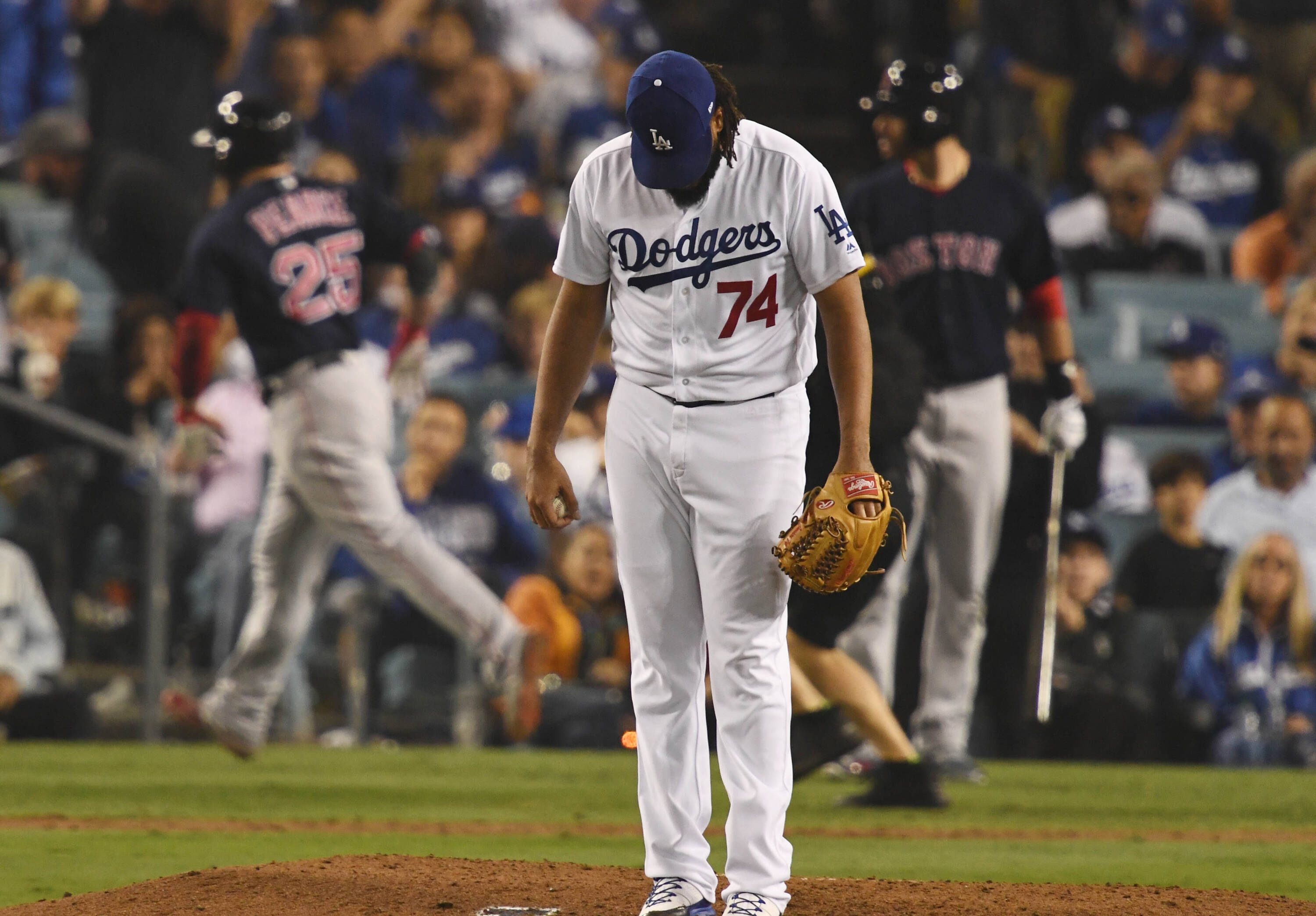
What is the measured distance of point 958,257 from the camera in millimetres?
6551

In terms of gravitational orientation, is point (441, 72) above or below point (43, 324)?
above

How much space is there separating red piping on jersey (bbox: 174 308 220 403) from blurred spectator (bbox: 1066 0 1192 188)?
6843 millimetres

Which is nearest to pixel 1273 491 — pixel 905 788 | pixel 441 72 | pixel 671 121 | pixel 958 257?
pixel 958 257

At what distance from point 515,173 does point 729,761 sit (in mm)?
8480

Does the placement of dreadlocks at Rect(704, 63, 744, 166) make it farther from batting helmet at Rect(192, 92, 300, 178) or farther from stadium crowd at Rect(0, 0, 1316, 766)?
batting helmet at Rect(192, 92, 300, 178)

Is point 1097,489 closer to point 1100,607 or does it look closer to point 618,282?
point 1100,607

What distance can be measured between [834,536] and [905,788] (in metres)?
2.64

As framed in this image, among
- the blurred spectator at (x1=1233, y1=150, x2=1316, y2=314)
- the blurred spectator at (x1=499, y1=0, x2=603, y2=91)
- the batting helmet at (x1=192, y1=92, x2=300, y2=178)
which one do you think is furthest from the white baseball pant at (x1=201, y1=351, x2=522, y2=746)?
the blurred spectator at (x1=1233, y1=150, x2=1316, y2=314)

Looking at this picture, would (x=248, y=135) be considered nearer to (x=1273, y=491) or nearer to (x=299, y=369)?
(x=299, y=369)

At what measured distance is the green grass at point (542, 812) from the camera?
4.70 meters

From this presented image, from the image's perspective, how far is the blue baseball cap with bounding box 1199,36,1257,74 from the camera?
38.9 feet

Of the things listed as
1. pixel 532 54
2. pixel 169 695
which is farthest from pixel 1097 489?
pixel 532 54

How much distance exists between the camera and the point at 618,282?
3699 mm

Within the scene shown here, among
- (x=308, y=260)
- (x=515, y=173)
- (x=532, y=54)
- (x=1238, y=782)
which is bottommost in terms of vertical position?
(x=1238, y=782)
